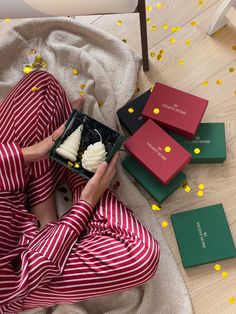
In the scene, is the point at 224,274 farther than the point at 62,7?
Yes

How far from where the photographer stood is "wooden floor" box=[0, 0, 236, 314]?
3.68ft

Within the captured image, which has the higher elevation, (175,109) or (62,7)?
(62,7)

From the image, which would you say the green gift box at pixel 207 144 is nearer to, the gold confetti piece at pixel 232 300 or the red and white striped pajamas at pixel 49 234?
the red and white striped pajamas at pixel 49 234

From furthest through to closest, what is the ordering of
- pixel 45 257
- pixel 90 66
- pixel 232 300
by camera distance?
pixel 90 66
pixel 232 300
pixel 45 257

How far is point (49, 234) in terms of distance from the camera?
101 centimetres

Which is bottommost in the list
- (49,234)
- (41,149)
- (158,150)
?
(49,234)

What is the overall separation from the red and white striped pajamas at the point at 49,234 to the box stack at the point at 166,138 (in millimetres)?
126

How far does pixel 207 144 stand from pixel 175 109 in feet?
0.47

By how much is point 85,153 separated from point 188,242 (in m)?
0.40

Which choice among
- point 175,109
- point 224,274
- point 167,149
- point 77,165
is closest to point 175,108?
point 175,109

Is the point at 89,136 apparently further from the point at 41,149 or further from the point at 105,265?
the point at 105,265

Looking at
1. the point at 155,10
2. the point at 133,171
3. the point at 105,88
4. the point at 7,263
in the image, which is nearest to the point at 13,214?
the point at 7,263

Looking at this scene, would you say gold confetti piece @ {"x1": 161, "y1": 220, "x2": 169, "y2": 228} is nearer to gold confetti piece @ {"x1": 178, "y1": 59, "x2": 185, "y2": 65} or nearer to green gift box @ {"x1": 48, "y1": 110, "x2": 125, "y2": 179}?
green gift box @ {"x1": 48, "y1": 110, "x2": 125, "y2": 179}

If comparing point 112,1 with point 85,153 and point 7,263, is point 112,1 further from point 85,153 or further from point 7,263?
point 7,263
